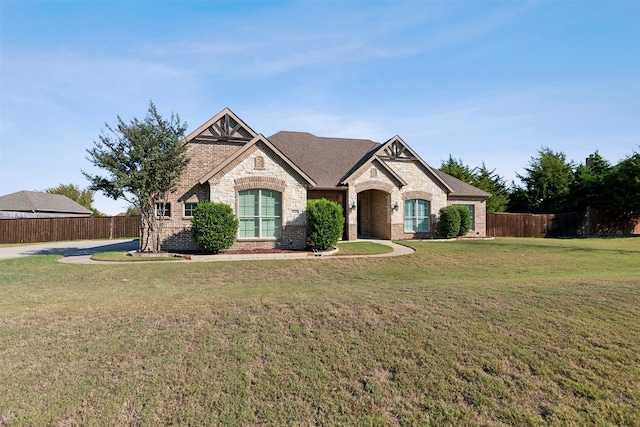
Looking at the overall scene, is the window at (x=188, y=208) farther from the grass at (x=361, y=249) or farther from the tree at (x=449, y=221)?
the tree at (x=449, y=221)

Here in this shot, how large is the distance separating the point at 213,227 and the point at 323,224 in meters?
5.01

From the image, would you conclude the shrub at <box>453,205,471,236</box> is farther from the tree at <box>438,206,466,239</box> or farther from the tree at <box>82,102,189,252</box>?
the tree at <box>82,102,189,252</box>

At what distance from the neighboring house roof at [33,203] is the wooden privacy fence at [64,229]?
17653mm

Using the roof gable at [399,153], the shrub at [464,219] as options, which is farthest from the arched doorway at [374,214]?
the shrub at [464,219]

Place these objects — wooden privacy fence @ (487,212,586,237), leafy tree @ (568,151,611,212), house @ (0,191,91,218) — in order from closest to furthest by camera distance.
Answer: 1. wooden privacy fence @ (487,212,586,237)
2. leafy tree @ (568,151,611,212)
3. house @ (0,191,91,218)

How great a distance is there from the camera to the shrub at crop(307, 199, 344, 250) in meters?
15.9

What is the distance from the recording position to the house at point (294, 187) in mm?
16688

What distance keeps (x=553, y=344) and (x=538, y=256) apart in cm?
1228

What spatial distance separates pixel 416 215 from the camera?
22406mm

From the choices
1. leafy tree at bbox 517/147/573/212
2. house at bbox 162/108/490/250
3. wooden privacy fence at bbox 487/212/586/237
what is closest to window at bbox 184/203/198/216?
house at bbox 162/108/490/250

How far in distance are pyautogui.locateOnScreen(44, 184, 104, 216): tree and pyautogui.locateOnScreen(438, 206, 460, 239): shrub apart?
Result: 56.9 meters

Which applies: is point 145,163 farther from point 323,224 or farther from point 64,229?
point 64,229

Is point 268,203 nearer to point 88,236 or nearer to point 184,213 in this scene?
point 184,213

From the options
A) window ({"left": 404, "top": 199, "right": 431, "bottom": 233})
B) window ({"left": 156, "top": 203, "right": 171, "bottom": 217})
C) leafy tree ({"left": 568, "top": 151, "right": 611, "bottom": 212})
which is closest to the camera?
window ({"left": 156, "top": 203, "right": 171, "bottom": 217})
